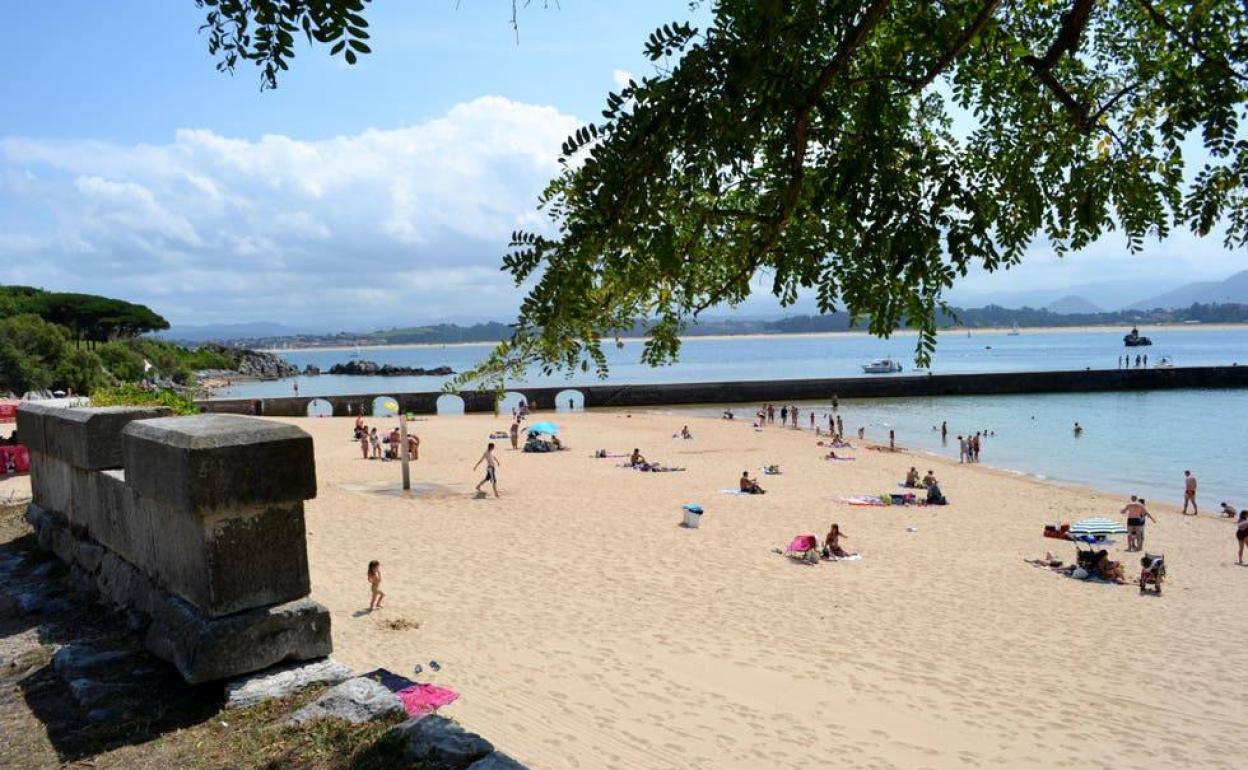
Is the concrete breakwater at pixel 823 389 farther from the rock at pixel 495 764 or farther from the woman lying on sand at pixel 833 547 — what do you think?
the rock at pixel 495 764

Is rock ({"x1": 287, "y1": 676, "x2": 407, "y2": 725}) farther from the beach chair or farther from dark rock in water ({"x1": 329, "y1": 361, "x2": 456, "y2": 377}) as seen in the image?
dark rock in water ({"x1": 329, "y1": 361, "x2": 456, "y2": 377})

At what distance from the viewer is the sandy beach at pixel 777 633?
7.20m

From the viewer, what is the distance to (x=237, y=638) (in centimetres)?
379

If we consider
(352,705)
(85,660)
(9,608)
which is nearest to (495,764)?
(352,705)

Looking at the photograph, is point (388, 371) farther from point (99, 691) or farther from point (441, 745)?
point (441, 745)

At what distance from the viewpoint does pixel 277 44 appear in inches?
137

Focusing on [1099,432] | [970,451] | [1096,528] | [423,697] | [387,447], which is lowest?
[1099,432]

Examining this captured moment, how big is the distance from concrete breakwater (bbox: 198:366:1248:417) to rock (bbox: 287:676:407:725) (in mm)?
48709

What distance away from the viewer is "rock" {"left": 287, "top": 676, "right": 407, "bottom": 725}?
341 cm

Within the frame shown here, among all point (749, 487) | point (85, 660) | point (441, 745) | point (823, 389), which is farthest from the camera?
point (823, 389)

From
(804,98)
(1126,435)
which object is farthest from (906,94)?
(1126,435)

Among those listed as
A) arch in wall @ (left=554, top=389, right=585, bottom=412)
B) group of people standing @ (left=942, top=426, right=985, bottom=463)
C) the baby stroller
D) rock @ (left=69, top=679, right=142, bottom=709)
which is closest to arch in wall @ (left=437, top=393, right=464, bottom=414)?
arch in wall @ (left=554, top=389, right=585, bottom=412)

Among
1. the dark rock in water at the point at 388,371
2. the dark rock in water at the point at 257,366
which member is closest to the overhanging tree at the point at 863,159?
the dark rock in water at the point at 388,371

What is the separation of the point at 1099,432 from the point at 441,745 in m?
44.6
